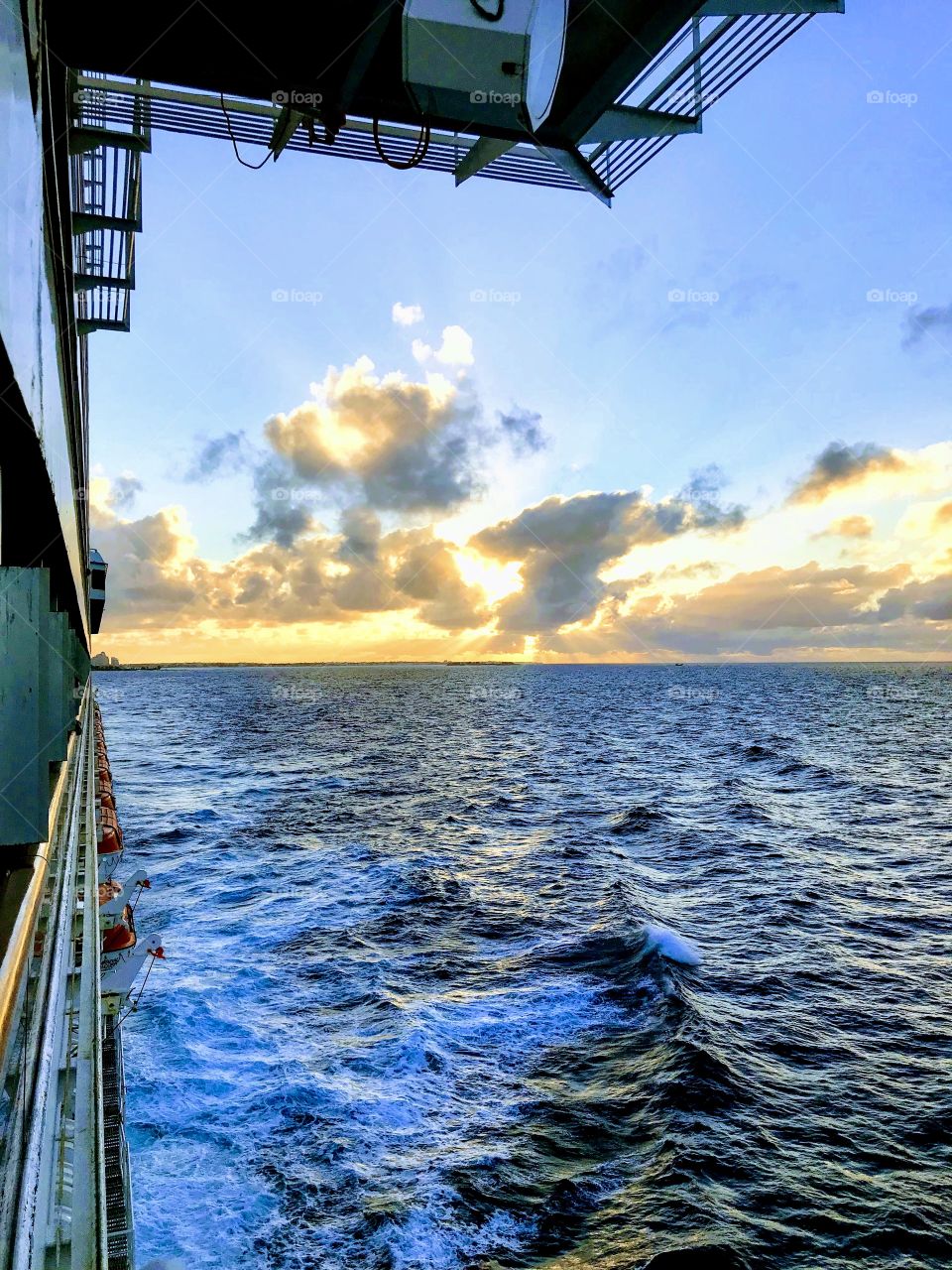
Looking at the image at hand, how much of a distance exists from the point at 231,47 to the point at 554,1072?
1281 centimetres

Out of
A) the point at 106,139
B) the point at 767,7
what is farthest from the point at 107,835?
the point at 767,7

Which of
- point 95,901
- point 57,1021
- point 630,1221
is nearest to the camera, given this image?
point 57,1021

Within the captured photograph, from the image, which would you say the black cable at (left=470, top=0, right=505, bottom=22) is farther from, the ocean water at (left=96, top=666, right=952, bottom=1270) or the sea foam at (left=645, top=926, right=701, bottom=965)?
the sea foam at (left=645, top=926, right=701, bottom=965)

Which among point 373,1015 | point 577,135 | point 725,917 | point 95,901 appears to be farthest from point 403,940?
point 577,135

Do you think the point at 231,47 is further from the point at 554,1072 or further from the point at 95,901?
the point at 554,1072

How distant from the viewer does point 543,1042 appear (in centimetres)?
1168

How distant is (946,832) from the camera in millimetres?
25766

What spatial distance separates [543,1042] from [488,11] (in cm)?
1253

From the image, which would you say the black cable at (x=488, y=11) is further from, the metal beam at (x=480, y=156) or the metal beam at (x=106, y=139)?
the metal beam at (x=106, y=139)

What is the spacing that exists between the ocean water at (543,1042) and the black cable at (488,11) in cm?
1008

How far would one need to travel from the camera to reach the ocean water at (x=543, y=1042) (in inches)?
316

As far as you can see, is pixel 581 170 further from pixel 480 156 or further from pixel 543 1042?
pixel 543 1042

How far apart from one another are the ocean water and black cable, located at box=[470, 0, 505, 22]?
33.1ft

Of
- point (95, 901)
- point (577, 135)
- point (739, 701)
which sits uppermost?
point (577, 135)
